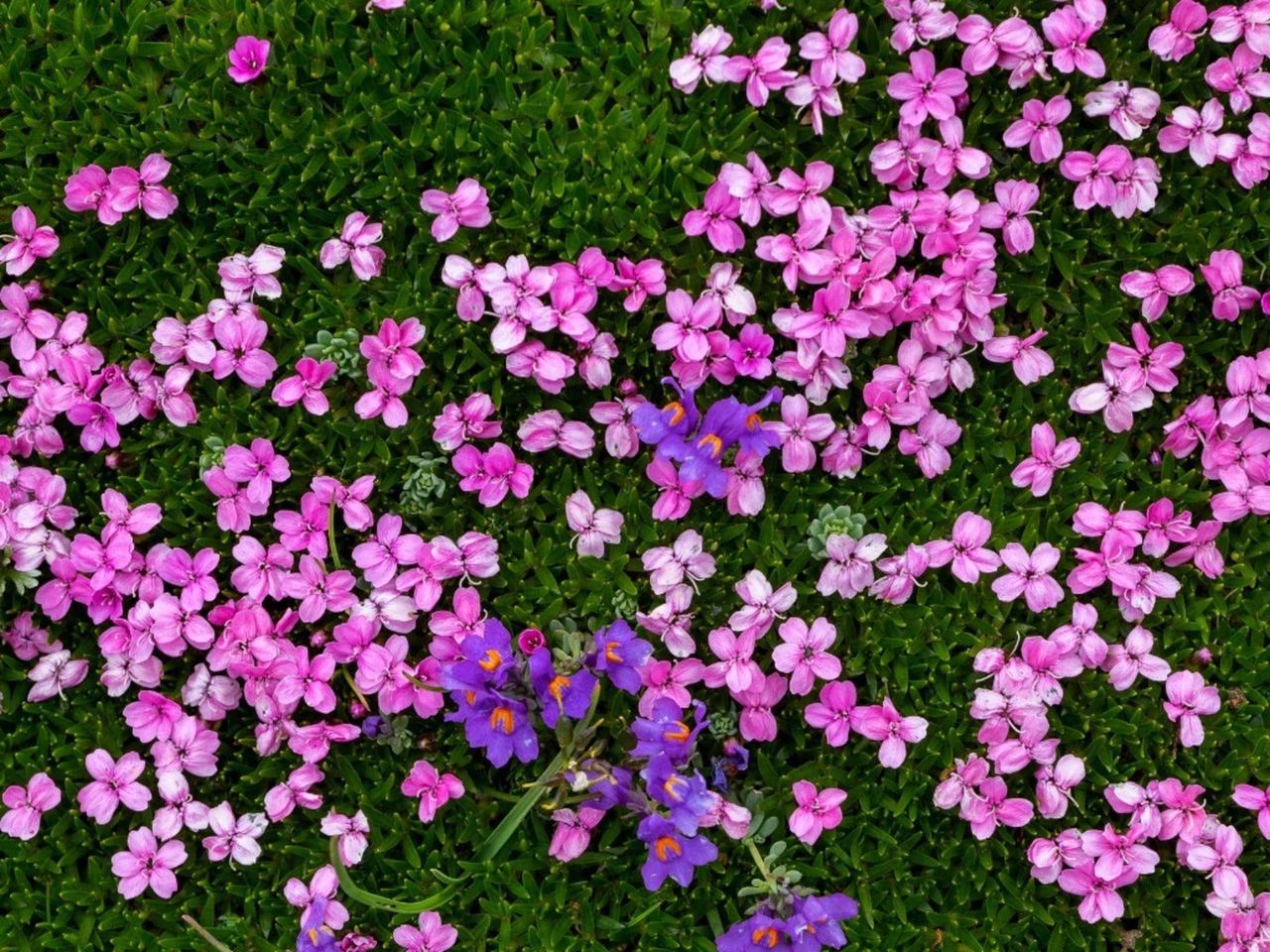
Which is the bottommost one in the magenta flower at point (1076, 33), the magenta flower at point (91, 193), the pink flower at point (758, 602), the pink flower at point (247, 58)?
the pink flower at point (758, 602)

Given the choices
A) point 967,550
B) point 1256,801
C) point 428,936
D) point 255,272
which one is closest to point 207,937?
point 428,936

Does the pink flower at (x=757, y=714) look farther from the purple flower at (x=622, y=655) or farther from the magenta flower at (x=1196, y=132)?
the magenta flower at (x=1196, y=132)

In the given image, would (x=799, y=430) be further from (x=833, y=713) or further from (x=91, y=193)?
(x=91, y=193)

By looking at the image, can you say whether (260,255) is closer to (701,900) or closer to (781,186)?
(781,186)

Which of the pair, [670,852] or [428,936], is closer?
[670,852]

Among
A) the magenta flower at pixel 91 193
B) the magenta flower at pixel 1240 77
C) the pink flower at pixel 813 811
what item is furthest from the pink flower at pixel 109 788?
the magenta flower at pixel 1240 77

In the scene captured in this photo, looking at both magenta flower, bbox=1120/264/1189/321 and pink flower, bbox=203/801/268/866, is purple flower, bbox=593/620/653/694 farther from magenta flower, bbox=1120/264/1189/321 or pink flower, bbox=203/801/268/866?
magenta flower, bbox=1120/264/1189/321

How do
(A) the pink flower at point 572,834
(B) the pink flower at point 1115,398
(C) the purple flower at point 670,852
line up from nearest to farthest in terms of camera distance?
(C) the purple flower at point 670,852 → (A) the pink flower at point 572,834 → (B) the pink flower at point 1115,398
